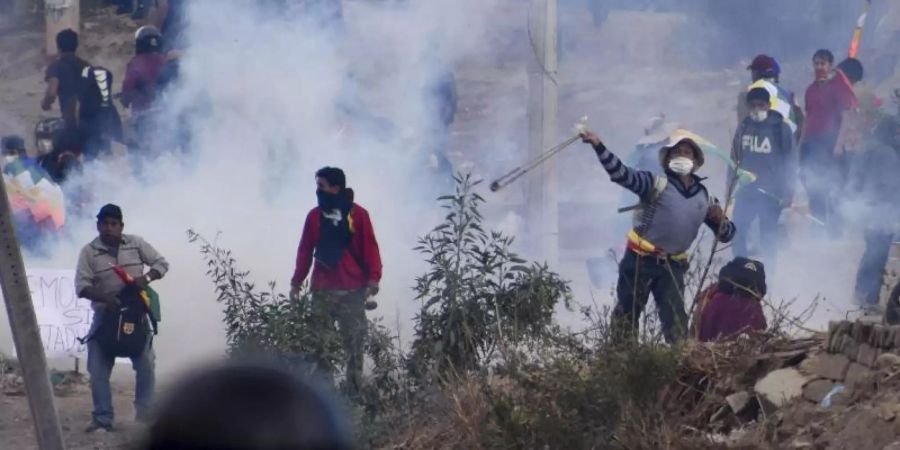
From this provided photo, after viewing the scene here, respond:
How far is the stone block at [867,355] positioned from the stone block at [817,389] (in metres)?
0.15

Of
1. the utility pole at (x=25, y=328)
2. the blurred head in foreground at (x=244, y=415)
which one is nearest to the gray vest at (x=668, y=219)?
the utility pole at (x=25, y=328)

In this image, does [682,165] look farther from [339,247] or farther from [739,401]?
[339,247]

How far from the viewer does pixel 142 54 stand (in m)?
12.4

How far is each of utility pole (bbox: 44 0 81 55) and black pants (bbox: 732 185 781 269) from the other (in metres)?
5.20

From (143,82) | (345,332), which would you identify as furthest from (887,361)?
(143,82)

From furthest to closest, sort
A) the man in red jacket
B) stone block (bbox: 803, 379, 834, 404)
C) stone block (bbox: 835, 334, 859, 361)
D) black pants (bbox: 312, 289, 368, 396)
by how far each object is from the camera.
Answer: the man in red jacket < black pants (bbox: 312, 289, 368, 396) < stone block (bbox: 835, 334, 859, 361) < stone block (bbox: 803, 379, 834, 404)

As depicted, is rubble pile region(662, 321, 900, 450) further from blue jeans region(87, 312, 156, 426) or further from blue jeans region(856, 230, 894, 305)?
blue jeans region(856, 230, 894, 305)

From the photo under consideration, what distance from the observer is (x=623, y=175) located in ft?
26.7

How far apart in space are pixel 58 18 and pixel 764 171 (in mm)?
5458

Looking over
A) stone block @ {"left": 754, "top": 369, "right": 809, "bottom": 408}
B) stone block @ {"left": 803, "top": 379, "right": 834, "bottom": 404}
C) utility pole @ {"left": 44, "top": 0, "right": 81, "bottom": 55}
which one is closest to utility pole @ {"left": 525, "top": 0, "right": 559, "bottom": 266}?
utility pole @ {"left": 44, "top": 0, "right": 81, "bottom": 55}

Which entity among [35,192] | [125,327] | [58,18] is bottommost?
[125,327]

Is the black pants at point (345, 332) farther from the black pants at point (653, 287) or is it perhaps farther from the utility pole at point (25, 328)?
the utility pole at point (25, 328)

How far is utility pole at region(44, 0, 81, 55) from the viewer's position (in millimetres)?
12500

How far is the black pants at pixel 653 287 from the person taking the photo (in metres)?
7.89
